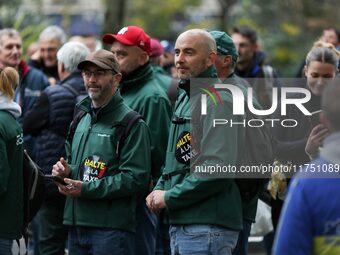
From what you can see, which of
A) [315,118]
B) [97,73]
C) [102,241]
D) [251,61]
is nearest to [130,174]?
[102,241]

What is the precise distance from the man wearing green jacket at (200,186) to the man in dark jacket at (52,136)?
84.6 inches

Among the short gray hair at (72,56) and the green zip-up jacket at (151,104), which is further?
the short gray hair at (72,56)

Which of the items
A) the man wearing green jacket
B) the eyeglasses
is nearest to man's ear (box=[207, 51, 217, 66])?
the man wearing green jacket

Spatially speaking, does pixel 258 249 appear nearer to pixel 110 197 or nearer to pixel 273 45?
pixel 110 197

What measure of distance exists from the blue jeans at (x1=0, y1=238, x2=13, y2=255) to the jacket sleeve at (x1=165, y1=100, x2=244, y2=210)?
4.71 ft

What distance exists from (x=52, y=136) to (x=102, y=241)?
1.88 m

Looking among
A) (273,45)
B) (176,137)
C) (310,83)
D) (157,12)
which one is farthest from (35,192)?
(157,12)

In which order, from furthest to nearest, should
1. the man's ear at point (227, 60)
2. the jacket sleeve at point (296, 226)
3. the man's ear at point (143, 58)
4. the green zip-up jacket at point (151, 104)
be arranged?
the man's ear at point (143, 58) < the green zip-up jacket at point (151, 104) < the man's ear at point (227, 60) < the jacket sleeve at point (296, 226)

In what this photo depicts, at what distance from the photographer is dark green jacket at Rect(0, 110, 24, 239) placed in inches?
285

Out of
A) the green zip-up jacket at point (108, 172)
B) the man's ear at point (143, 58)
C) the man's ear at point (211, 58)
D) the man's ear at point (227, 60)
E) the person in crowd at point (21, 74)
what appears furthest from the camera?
the person in crowd at point (21, 74)

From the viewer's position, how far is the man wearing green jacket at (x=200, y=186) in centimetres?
656

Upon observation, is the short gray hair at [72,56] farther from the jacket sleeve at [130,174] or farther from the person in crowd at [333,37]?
the person in crowd at [333,37]

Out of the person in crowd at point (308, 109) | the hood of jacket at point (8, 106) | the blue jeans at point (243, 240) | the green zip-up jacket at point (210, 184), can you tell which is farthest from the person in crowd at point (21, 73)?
the green zip-up jacket at point (210, 184)

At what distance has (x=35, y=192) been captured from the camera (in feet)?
25.2
